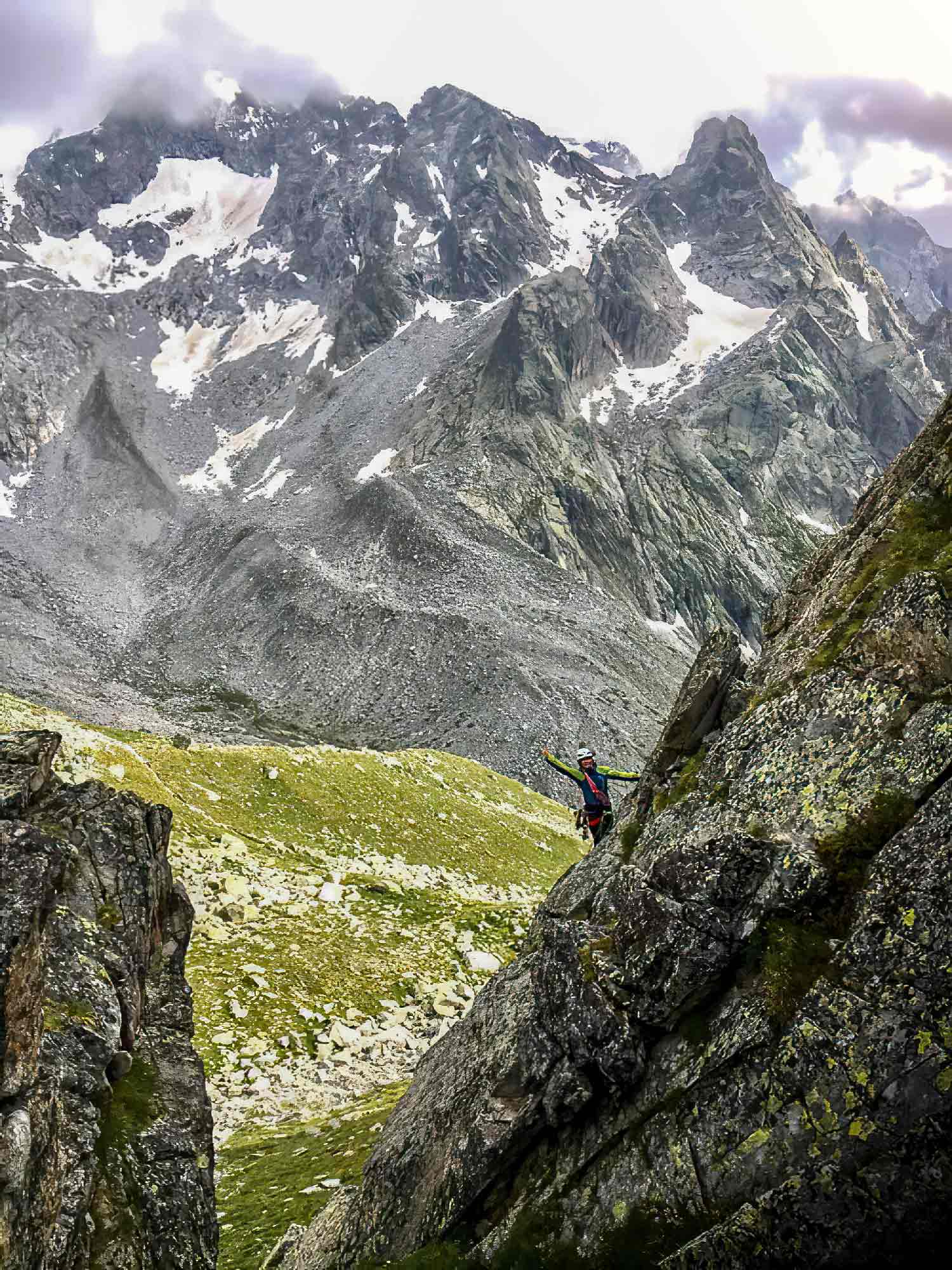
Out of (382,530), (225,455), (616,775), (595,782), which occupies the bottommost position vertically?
(595,782)

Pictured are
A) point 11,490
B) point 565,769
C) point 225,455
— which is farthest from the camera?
point 225,455

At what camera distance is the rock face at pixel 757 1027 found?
6.73m

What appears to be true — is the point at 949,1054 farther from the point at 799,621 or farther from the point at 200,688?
the point at 200,688

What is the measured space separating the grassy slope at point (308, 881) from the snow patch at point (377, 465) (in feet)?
340

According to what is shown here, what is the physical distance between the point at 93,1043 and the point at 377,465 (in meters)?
140

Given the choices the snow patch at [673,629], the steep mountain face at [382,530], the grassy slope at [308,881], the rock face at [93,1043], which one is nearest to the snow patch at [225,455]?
the steep mountain face at [382,530]

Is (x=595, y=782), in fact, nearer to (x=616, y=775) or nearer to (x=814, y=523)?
(x=616, y=775)

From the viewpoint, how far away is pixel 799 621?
47.0 ft

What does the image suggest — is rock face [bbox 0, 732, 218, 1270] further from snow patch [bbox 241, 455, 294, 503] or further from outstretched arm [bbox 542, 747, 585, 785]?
snow patch [bbox 241, 455, 294, 503]

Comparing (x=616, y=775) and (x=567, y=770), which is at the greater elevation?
(x=616, y=775)

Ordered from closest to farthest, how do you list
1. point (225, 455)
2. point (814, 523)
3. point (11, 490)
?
point (11, 490) → point (225, 455) → point (814, 523)

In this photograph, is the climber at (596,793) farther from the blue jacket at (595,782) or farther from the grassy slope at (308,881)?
the grassy slope at (308,881)

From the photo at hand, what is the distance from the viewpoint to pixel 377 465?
5650 inches

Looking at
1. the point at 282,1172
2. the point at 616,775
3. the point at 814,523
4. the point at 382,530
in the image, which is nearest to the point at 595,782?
the point at 616,775
